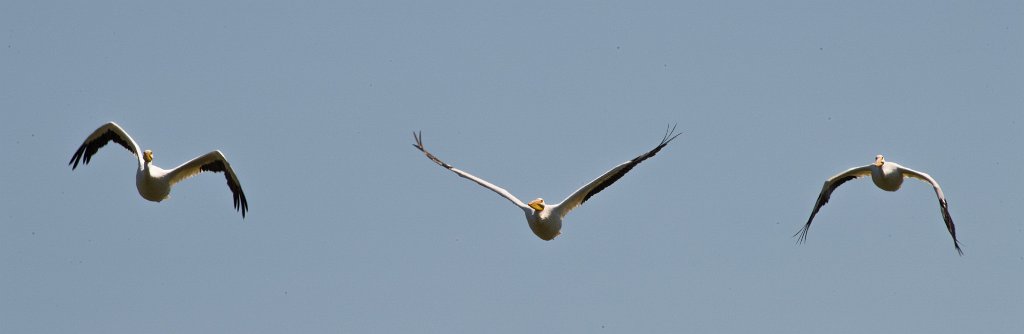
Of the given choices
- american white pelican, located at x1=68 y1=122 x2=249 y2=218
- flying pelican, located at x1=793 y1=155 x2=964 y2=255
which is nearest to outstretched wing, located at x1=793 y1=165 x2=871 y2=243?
flying pelican, located at x1=793 y1=155 x2=964 y2=255

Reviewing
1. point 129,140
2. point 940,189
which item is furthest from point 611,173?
point 129,140

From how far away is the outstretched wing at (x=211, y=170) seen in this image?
2456 cm

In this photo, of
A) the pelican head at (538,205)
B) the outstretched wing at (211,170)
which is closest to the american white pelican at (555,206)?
the pelican head at (538,205)

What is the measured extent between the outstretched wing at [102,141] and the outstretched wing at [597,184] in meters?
6.45

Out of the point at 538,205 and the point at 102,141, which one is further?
the point at 102,141

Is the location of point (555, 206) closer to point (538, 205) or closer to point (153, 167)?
point (538, 205)

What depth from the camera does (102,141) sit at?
2567cm

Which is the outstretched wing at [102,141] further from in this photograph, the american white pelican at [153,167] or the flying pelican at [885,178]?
the flying pelican at [885,178]

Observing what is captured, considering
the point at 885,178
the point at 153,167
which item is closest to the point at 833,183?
the point at 885,178

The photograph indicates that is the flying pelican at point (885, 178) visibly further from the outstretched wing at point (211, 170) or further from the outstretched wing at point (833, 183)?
the outstretched wing at point (211, 170)

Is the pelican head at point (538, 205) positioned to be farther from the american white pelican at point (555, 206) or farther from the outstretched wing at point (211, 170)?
the outstretched wing at point (211, 170)

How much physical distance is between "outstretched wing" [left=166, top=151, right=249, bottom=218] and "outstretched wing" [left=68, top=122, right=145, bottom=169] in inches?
28.7

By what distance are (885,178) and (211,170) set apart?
10.1m

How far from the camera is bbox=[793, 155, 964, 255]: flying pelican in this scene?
2473 centimetres
